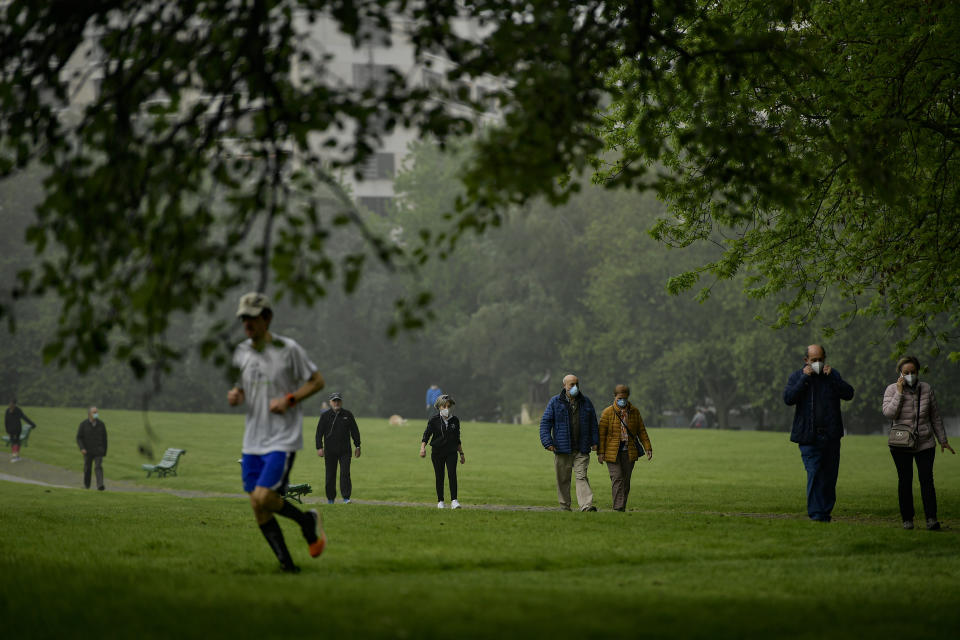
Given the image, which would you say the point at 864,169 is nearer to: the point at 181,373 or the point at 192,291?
the point at 192,291

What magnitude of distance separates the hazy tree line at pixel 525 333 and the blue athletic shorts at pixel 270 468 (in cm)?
4937

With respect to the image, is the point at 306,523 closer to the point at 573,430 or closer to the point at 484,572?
the point at 484,572

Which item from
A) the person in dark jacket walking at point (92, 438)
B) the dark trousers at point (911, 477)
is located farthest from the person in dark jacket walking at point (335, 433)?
the dark trousers at point (911, 477)

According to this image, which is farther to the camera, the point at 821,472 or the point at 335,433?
the point at 335,433

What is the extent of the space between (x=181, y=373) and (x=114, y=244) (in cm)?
6336

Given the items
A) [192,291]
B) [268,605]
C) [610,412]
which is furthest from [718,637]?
[610,412]

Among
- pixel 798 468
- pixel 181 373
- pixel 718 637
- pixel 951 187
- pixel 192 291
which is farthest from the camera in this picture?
pixel 181 373

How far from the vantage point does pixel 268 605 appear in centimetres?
673

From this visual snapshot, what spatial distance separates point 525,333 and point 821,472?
5541 cm

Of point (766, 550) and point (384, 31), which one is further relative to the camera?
point (766, 550)

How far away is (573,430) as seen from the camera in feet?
54.4

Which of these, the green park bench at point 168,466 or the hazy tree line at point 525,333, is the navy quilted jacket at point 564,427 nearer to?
the green park bench at point 168,466

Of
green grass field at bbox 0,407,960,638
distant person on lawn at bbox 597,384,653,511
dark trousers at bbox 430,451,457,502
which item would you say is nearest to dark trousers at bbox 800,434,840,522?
green grass field at bbox 0,407,960,638

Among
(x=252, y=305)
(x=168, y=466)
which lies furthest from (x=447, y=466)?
(x=168, y=466)
